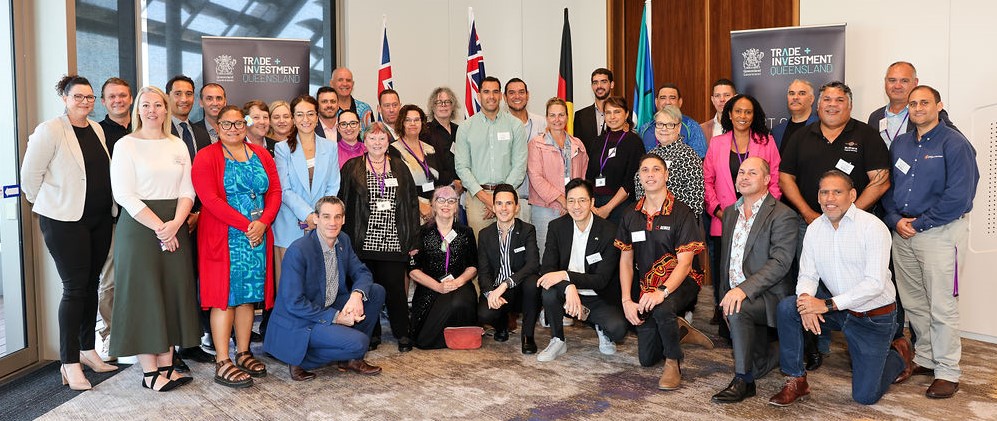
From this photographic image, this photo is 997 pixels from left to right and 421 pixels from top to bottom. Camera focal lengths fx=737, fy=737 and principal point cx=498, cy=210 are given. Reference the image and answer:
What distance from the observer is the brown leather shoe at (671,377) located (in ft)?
11.5

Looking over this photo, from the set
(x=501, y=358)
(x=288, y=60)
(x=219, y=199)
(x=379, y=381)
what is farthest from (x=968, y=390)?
(x=288, y=60)

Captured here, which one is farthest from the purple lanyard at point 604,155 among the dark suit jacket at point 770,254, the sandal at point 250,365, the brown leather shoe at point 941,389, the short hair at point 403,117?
the sandal at point 250,365

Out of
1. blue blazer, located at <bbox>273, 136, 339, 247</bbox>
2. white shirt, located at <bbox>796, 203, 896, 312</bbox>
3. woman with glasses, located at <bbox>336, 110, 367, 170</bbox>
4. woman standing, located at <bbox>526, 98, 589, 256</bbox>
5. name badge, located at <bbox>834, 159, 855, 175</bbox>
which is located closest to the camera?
white shirt, located at <bbox>796, 203, 896, 312</bbox>

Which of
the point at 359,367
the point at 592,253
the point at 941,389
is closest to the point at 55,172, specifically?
the point at 359,367

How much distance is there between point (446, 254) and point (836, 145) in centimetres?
227

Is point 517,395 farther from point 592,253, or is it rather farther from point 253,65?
point 253,65

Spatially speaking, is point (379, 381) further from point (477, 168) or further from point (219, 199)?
point (477, 168)

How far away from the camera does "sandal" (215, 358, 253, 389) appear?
358 centimetres

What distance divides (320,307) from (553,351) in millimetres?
1283

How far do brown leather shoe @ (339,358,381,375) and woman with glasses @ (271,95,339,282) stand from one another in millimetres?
703

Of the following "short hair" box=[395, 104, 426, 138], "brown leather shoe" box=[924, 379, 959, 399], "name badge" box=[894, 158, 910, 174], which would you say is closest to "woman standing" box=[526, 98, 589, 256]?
"short hair" box=[395, 104, 426, 138]

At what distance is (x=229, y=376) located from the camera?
3.61 m

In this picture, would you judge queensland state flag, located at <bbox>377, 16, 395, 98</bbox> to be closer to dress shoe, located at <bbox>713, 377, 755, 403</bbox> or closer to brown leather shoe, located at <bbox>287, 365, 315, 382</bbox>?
brown leather shoe, located at <bbox>287, 365, 315, 382</bbox>

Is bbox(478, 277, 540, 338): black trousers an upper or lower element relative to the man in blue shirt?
lower
